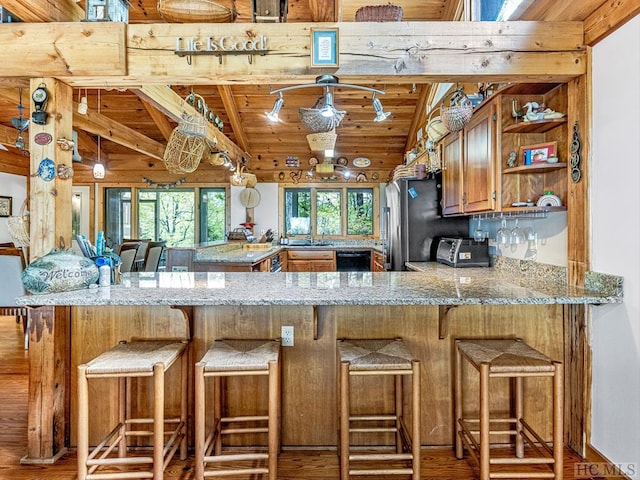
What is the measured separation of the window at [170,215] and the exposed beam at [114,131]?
37.4 inches

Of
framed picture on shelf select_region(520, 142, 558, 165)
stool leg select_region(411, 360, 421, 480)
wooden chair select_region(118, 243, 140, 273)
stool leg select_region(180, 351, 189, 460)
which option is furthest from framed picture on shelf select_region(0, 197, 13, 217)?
framed picture on shelf select_region(520, 142, 558, 165)

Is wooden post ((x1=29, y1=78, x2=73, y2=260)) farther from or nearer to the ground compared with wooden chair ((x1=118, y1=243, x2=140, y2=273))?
farther from the ground

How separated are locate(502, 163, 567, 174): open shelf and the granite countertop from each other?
2.20 feet

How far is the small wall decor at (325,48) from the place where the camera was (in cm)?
212

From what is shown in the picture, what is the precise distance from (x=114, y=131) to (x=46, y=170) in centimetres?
401

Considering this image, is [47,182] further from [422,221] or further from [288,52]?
[422,221]

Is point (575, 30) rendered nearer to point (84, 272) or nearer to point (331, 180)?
point (84, 272)

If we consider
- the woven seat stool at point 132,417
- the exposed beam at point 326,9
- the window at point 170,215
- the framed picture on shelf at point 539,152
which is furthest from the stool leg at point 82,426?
the window at point 170,215

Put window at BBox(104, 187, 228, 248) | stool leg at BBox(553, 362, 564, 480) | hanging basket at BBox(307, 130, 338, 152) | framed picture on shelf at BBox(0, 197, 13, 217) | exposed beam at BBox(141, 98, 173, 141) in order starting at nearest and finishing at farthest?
stool leg at BBox(553, 362, 564, 480), hanging basket at BBox(307, 130, 338, 152), exposed beam at BBox(141, 98, 173, 141), framed picture on shelf at BBox(0, 197, 13, 217), window at BBox(104, 187, 228, 248)

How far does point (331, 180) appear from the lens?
724 cm

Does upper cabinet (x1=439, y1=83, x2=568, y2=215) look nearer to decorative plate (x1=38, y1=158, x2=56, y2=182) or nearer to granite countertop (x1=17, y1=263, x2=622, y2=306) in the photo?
granite countertop (x1=17, y1=263, x2=622, y2=306)

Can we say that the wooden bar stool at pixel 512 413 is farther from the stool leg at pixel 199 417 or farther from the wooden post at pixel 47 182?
the wooden post at pixel 47 182

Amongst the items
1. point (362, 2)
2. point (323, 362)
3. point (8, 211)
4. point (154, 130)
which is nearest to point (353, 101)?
point (362, 2)

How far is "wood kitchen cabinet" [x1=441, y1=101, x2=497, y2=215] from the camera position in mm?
2508
